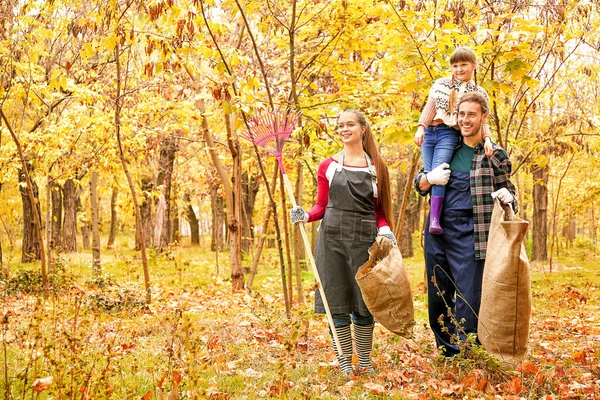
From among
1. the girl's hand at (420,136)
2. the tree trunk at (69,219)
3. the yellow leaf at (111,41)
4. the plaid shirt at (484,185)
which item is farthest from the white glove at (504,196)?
the tree trunk at (69,219)

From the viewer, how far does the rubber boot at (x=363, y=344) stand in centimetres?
420

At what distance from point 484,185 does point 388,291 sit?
40.2 inches

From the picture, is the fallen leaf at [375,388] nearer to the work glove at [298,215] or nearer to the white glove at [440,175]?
the work glove at [298,215]

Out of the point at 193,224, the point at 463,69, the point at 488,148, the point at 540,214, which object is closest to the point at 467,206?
the point at 488,148

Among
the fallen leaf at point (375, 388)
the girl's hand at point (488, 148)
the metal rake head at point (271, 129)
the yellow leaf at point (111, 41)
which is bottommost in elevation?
the fallen leaf at point (375, 388)

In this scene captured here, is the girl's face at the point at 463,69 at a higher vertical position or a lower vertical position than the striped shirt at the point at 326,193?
higher

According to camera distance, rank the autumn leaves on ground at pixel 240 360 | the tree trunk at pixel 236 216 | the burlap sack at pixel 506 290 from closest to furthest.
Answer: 1. the autumn leaves on ground at pixel 240 360
2. the burlap sack at pixel 506 290
3. the tree trunk at pixel 236 216

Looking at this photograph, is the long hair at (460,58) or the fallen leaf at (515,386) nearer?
the fallen leaf at (515,386)

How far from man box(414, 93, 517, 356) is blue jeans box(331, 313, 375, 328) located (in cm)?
57

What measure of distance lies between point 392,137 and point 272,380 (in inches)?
103

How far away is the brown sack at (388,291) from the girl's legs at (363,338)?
0.39m

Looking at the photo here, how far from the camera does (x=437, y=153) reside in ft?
13.5

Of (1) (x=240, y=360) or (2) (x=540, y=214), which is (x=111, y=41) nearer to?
(1) (x=240, y=360)

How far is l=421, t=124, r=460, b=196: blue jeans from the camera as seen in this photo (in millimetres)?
4047
